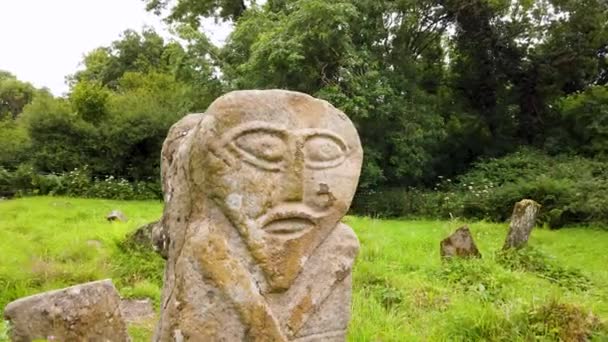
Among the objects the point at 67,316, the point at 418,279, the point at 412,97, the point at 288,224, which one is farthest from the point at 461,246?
the point at 412,97

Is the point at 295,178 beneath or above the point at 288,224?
above

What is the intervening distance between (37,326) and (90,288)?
1.51 feet

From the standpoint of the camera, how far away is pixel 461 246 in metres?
8.64

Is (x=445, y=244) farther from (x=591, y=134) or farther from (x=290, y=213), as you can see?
(x=591, y=134)

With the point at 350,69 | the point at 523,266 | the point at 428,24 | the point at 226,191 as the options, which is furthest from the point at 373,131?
the point at 226,191

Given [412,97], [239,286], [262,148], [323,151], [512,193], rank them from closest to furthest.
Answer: [239,286]
[262,148]
[323,151]
[512,193]
[412,97]

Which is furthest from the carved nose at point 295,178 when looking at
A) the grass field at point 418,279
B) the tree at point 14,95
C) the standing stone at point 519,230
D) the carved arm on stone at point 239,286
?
the tree at point 14,95

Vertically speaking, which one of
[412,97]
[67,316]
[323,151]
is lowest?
[67,316]

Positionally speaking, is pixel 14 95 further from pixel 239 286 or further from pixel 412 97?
pixel 239 286

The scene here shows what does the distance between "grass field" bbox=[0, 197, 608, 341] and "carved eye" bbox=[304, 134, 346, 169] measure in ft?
7.41

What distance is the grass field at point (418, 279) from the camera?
17.7ft

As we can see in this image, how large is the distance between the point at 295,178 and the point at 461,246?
5.85 meters

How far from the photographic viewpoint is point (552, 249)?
11.2 metres

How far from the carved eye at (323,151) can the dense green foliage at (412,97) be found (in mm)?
12655
